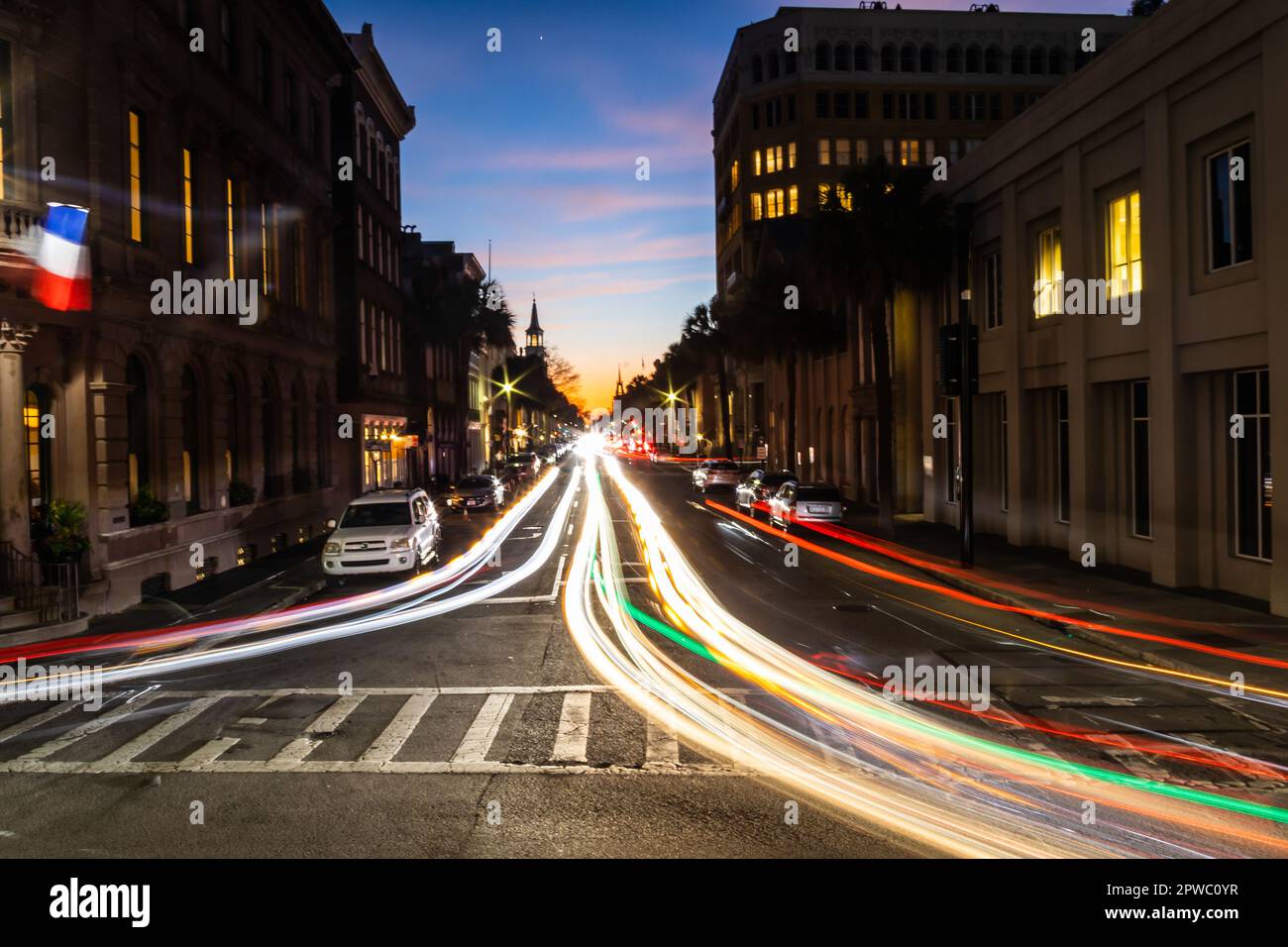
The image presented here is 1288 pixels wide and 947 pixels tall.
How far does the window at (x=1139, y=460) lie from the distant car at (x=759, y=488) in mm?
16820

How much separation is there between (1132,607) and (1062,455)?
9.33 m

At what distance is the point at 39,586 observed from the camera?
16125 mm

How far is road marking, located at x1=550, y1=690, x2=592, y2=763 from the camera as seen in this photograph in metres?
8.94

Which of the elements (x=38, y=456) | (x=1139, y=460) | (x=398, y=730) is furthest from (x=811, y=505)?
(x=398, y=730)

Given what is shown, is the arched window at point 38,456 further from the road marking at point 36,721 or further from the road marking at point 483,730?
the road marking at point 483,730

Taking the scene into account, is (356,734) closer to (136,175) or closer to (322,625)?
(322,625)

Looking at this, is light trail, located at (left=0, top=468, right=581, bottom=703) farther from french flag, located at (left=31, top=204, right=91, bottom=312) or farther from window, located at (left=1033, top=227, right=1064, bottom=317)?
window, located at (left=1033, top=227, right=1064, bottom=317)

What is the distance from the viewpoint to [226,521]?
24234 millimetres

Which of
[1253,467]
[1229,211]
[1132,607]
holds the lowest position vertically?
[1132,607]

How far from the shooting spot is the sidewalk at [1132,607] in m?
12.9

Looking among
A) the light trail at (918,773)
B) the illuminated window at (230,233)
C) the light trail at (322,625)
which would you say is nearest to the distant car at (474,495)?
the light trail at (322,625)

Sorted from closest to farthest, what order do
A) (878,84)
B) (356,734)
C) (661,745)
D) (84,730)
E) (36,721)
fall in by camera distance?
(661,745), (356,734), (84,730), (36,721), (878,84)

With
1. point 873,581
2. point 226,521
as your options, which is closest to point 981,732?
point 873,581
